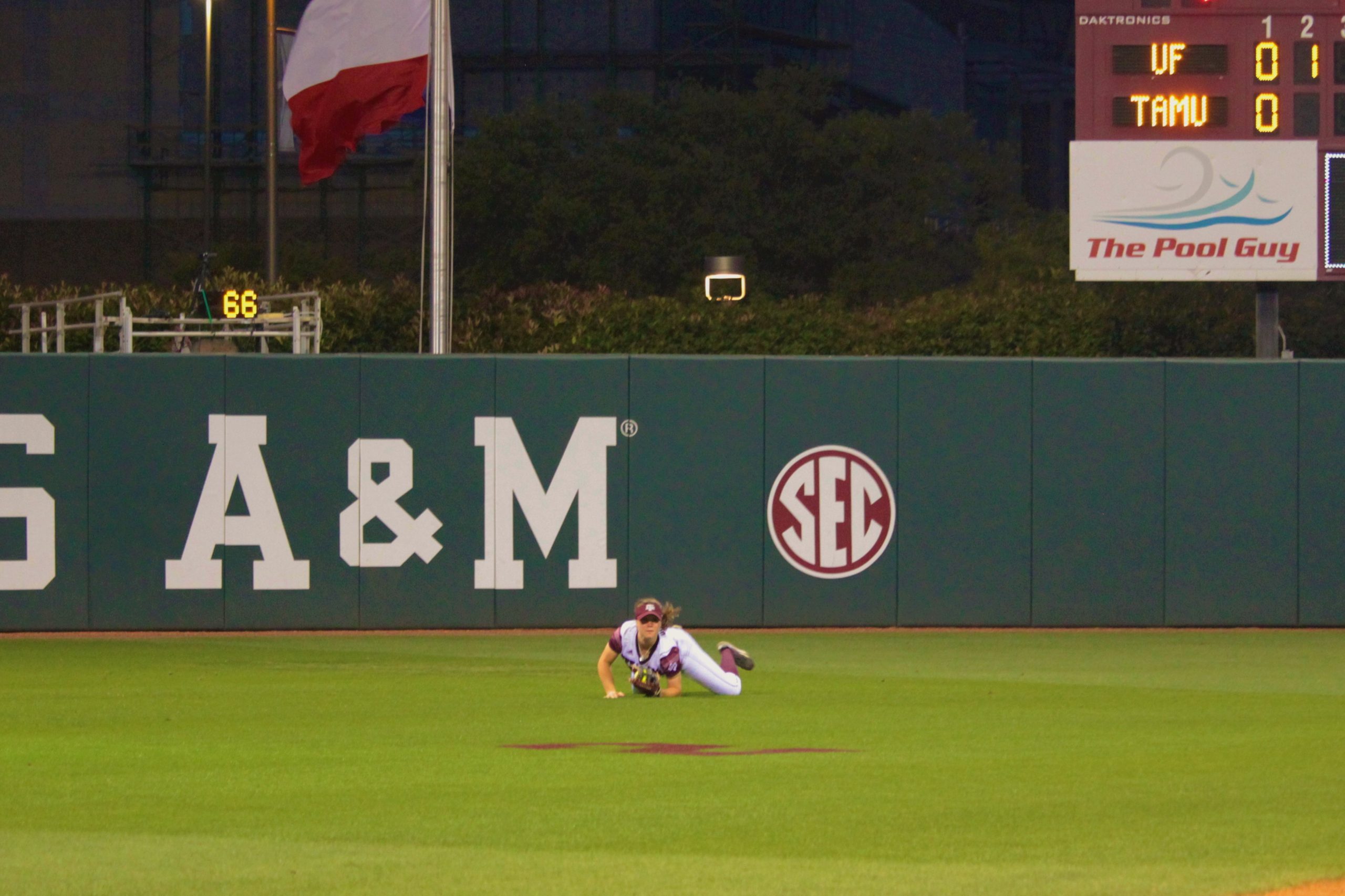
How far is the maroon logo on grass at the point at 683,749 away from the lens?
9.63 metres

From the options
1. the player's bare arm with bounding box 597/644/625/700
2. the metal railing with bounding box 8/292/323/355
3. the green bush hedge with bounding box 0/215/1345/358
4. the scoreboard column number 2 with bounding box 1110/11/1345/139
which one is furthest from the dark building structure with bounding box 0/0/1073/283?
the player's bare arm with bounding box 597/644/625/700

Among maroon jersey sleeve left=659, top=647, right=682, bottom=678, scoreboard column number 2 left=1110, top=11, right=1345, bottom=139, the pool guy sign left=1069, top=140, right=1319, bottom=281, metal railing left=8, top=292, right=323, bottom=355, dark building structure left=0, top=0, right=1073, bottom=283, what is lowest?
→ maroon jersey sleeve left=659, top=647, right=682, bottom=678

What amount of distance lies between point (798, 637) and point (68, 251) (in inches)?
1785

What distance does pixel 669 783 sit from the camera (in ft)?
28.2

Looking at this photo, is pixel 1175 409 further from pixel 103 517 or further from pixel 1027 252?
pixel 1027 252

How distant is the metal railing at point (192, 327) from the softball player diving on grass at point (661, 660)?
306 inches

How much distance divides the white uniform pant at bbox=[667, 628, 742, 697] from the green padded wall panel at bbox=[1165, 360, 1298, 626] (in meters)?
8.20

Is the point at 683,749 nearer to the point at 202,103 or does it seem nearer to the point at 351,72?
the point at 351,72

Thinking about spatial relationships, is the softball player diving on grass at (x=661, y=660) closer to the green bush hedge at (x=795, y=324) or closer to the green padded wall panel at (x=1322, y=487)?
the green padded wall panel at (x=1322, y=487)

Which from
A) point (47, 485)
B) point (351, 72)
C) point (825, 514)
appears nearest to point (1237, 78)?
point (825, 514)

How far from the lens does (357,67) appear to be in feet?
64.8

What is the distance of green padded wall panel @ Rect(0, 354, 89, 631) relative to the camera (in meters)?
18.5

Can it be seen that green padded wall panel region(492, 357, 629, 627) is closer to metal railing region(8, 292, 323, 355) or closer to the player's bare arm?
metal railing region(8, 292, 323, 355)

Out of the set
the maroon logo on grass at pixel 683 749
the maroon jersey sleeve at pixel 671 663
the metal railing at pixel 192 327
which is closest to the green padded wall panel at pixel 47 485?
the metal railing at pixel 192 327
